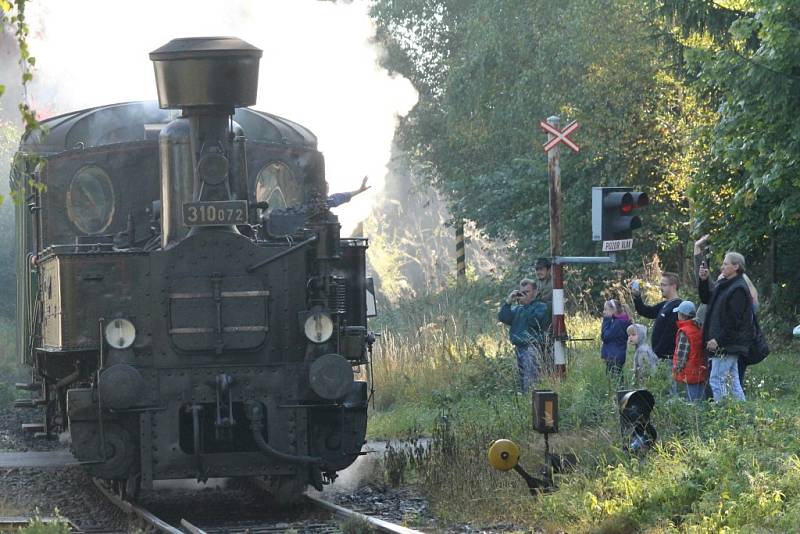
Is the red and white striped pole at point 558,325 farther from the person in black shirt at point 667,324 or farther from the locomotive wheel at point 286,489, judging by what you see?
the locomotive wheel at point 286,489

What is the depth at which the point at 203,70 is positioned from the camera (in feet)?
32.2

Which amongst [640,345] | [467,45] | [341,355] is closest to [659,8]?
[640,345]

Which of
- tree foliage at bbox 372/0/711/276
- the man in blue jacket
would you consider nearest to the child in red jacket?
the man in blue jacket

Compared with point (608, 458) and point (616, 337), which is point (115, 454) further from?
point (616, 337)

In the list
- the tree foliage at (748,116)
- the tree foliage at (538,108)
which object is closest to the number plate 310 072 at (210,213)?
→ the tree foliage at (748,116)

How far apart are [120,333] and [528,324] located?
566cm

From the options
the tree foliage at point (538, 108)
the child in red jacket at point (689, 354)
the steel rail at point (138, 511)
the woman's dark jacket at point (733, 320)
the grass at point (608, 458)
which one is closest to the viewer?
the grass at point (608, 458)

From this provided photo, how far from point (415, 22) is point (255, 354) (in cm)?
2699

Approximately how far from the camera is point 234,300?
9797 millimetres

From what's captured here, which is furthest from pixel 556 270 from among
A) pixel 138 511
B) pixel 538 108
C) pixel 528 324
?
pixel 538 108

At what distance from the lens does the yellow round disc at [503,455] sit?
9.24 meters

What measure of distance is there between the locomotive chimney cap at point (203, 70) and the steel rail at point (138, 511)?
292 cm

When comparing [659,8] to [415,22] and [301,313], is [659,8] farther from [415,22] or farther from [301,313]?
[415,22]

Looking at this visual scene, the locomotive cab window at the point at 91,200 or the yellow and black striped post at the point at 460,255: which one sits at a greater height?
the yellow and black striped post at the point at 460,255
